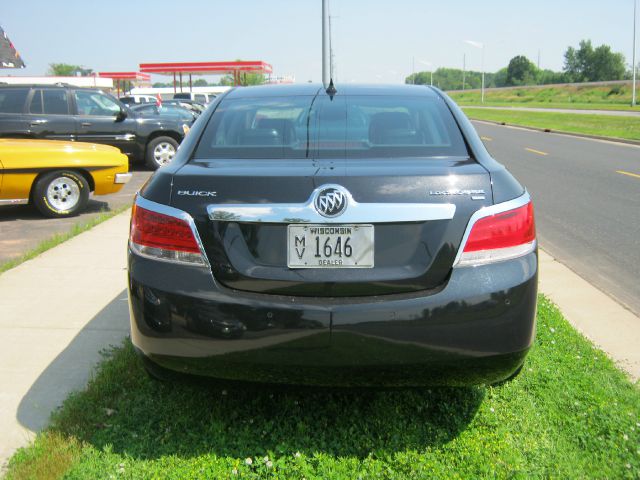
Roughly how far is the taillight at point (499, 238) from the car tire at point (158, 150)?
12.1 m

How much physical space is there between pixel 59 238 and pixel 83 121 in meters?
6.21

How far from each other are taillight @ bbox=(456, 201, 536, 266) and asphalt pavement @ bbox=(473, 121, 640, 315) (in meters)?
2.78

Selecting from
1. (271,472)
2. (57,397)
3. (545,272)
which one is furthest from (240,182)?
(545,272)

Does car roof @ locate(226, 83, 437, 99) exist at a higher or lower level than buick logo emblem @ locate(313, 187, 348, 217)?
higher

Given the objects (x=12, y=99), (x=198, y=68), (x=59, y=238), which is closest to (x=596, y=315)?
(x=59, y=238)

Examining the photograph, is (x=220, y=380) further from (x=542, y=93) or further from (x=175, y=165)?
(x=542, y=93)

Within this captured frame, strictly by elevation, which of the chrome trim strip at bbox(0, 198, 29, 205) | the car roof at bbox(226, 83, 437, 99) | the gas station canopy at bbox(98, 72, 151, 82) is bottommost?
the chrome trim strip at bbox(0, 198, 29, 205)

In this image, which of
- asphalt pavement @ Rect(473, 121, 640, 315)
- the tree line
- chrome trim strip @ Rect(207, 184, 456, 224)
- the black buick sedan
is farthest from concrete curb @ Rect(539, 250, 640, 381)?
the tree line

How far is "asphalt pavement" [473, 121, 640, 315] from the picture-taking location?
6477 millimetres

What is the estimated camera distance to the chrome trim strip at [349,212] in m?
2.74

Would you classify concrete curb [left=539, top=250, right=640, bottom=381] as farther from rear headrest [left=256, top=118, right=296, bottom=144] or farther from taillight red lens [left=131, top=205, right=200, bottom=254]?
taillight red lens [left=131, top=205, right=200, bottom=254]

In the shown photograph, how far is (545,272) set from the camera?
6.35 m

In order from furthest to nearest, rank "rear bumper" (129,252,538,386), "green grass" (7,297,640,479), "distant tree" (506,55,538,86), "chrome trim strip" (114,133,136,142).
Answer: "distant tree" (506,55,538,86) → "chrome trim strip" (114,133,136,142) → "green grass" (7,297,640,479) → "rear bumper" (129,252,538,386)

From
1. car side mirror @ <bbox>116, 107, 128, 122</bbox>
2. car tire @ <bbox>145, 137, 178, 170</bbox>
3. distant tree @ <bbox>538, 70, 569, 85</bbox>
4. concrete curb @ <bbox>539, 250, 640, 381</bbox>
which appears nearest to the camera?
concrete curb @ <bbox>539, 250, 640, 381</bbox>
